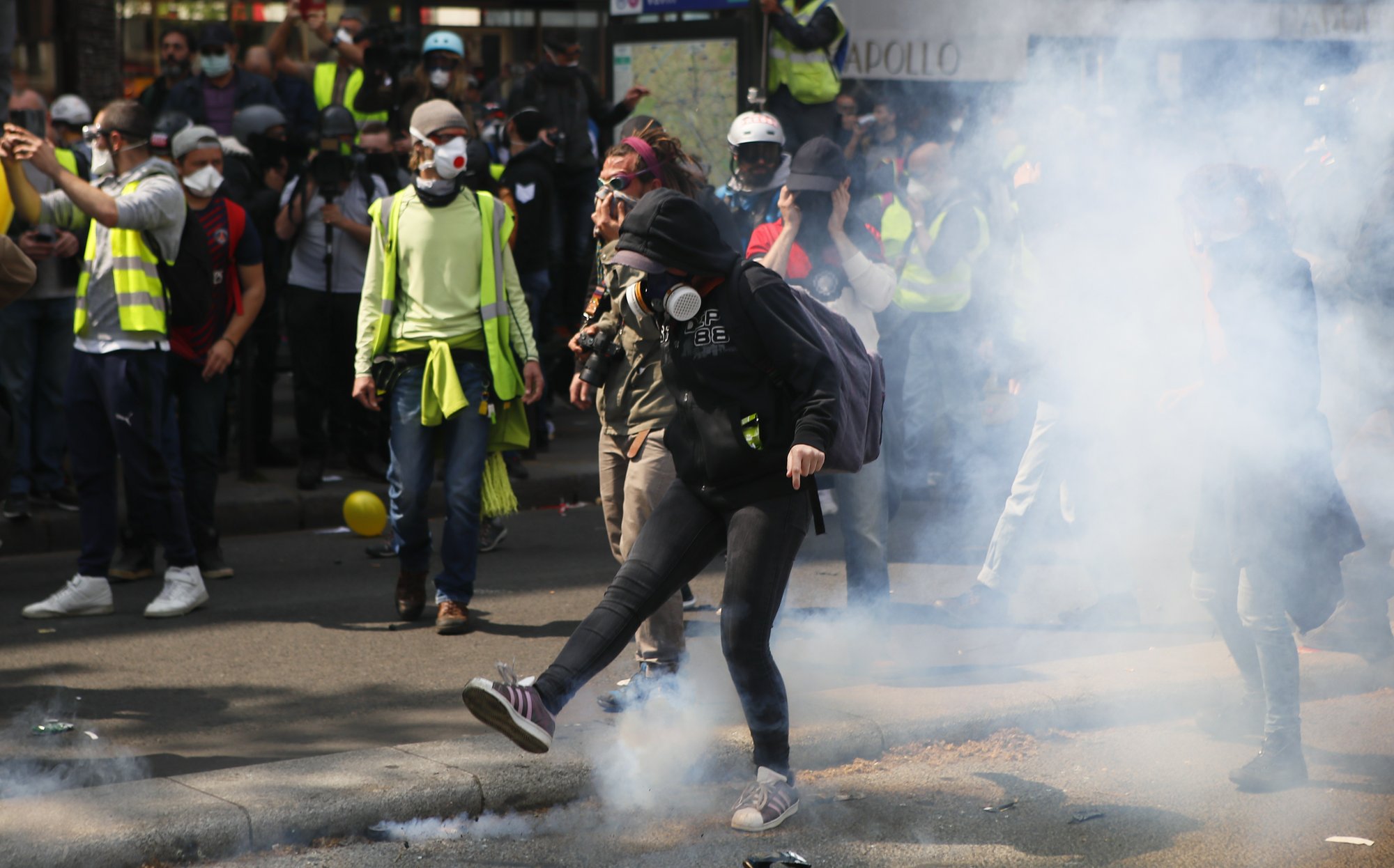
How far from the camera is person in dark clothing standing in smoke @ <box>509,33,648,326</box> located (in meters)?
9.93

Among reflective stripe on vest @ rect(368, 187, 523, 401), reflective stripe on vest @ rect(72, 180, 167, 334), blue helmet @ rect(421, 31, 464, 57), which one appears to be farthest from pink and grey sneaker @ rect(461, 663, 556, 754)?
blue helmet @ rect(421, 31, 464, 57)

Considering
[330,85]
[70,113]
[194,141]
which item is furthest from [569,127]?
[194,141]

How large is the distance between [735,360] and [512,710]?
1053 millimetres

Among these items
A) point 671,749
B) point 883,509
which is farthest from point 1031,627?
point 671,749

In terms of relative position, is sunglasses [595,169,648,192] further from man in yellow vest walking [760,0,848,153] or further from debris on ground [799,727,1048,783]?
man in yellow vest walking [760,0,848,153]

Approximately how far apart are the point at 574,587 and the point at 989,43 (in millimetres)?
2906

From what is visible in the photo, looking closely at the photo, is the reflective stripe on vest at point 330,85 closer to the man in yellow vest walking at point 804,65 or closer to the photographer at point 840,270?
the man in yellow vest walking at point 804,65

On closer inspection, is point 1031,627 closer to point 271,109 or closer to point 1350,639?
point 1350,639

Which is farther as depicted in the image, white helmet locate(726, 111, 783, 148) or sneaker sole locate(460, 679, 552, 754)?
white helmet locate(726, 111, 783, 148)

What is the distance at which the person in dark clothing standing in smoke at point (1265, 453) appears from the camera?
4.37m

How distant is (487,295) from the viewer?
230 inches

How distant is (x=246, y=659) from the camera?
5.55m

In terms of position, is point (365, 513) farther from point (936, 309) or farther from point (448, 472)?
point (936, 309)

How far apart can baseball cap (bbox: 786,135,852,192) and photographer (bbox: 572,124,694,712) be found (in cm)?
54
